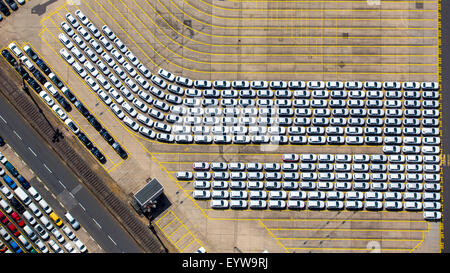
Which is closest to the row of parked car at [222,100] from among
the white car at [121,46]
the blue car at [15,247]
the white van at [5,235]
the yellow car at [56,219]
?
the white car at [121,46]

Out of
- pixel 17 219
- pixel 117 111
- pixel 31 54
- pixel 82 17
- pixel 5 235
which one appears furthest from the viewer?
pixel 82 17

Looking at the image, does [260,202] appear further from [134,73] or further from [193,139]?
[134,73]

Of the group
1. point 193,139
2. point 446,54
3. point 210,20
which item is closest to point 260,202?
point 193,139

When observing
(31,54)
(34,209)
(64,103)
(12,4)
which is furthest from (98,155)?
(12,4)

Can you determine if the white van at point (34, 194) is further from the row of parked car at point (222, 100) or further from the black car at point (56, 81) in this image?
the row of parked car at point (222, 100)

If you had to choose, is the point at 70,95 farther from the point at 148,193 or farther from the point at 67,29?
the point at 148,193

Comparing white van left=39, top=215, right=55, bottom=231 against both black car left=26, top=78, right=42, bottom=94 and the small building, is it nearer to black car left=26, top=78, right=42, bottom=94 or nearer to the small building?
the small building

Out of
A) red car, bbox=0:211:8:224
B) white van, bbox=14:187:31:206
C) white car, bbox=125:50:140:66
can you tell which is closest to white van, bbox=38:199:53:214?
white van, bbox=14:187:31:206
